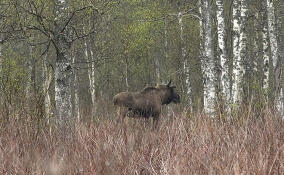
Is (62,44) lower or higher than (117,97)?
higher

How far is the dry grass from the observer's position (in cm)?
445

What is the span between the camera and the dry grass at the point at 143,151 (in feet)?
14.6

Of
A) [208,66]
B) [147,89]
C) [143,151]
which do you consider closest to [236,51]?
[208,66]

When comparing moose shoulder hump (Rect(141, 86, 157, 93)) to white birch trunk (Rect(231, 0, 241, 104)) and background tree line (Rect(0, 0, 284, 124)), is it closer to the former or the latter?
background tree line (Rect(0, 0, 284, 124))

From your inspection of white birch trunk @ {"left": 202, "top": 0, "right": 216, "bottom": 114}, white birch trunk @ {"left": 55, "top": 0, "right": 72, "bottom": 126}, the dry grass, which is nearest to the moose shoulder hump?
white birch trunk @ {"left": 202, "top": 0, "right": 216, "bottom": 114}

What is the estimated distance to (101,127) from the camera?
6.88m

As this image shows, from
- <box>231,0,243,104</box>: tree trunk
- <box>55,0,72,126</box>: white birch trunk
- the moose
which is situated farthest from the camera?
the moose

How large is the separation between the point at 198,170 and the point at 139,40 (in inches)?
938

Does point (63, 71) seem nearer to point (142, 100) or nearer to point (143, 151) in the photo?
point (142, 100)

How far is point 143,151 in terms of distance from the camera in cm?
549

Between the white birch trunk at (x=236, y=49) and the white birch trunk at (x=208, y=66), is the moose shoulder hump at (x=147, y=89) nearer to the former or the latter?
the white birch trunk at (x=208, y=66)

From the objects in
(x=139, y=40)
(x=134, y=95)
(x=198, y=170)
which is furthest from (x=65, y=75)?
(x=139, y=40)

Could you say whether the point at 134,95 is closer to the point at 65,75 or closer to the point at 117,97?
the point at 117,97

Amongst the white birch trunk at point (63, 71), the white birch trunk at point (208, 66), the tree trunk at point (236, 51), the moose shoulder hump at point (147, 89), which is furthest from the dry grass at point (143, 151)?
the moose shoulder hump at point (147, 89)
